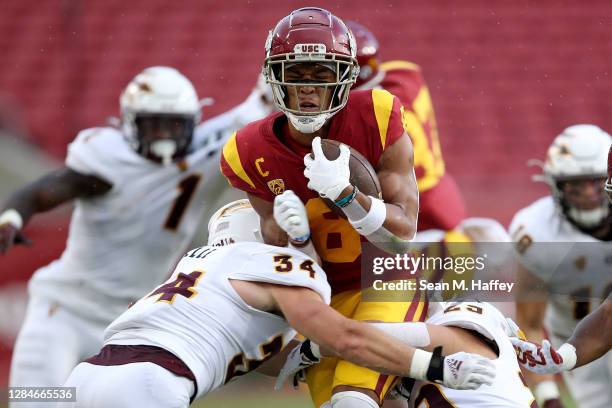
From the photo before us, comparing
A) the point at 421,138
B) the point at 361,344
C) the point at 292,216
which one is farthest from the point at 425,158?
the point at 361,344

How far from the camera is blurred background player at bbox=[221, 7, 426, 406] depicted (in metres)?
3.22

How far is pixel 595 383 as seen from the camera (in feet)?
16.3

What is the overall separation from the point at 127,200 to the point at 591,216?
2.19 m

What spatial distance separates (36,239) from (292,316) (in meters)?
4.47

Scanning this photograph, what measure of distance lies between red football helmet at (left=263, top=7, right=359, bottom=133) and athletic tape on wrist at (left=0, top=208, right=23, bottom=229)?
1977 mm

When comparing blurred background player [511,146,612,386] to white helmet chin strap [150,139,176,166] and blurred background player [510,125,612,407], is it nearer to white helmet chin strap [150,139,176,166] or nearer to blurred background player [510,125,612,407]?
blurred background player [510,125,612,407]

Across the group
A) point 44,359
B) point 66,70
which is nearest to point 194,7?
point 66,70

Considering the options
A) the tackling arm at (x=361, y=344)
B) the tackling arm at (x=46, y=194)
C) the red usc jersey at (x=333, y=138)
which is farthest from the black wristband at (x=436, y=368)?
the tackling arm at (x=46, y=194)

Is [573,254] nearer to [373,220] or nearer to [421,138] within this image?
[421,138]

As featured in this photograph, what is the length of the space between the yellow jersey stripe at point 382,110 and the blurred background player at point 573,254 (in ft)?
5.75

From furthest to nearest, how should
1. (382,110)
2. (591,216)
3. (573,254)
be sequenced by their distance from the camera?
(573,254), (591,216), (382,110)

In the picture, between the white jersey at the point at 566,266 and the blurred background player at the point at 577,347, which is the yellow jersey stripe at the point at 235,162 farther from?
the white jersey at the point at 566,266

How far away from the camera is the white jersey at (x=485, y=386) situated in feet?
9.92

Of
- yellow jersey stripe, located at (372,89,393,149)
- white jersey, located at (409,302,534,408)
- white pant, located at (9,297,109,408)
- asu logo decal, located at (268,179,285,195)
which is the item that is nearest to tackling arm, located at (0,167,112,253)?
white pant, located at (9,297,109,408)
